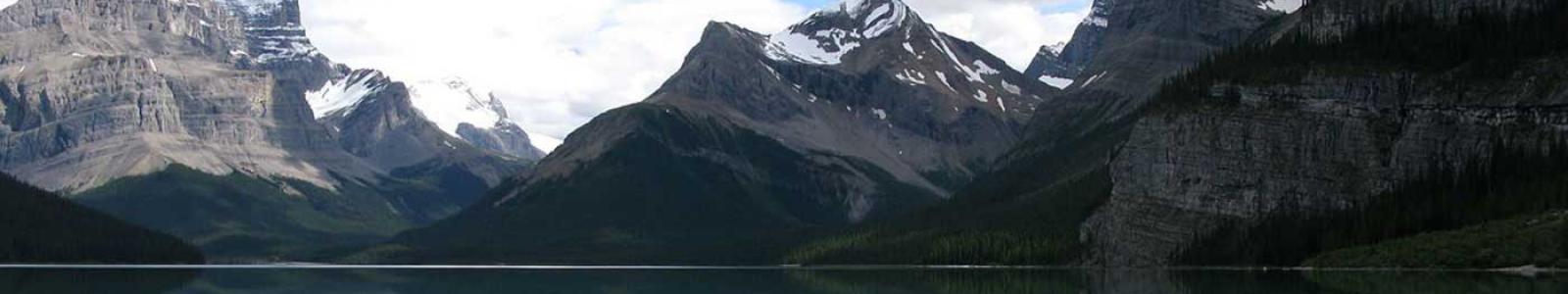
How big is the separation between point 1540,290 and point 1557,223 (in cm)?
4370

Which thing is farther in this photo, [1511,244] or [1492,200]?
[1492,200]

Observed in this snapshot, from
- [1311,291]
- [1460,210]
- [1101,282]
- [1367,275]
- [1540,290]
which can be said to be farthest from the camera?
[1460,210]

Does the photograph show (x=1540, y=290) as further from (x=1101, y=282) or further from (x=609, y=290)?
(x=609, y=290)

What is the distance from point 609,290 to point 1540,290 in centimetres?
8212

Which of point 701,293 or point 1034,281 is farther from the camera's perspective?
point 1034,281

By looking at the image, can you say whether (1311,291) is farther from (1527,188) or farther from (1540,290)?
(1527,188)

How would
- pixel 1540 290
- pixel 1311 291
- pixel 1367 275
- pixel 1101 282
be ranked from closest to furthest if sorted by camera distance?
pixel 1540 290, pixel 1311 291, pixel 1367 275, pixel 1101 282

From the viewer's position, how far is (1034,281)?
196 meters

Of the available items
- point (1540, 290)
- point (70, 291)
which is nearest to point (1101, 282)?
point (1540, 290)

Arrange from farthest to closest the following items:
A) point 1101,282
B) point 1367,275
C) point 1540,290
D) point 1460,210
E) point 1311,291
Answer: point 1460,210 → point 1101,282 → point 1367,275 → point 1311,291 → point 1540,290

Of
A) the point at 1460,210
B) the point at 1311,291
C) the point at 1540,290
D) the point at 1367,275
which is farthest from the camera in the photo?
the point at 1460,210

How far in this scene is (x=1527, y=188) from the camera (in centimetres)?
19550

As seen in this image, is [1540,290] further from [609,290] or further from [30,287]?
[30,287]

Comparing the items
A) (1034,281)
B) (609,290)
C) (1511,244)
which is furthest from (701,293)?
(1511,244)
